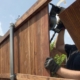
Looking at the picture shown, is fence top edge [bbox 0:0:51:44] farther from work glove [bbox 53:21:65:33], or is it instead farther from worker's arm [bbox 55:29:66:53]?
worker's arm [bbox 55:29:66:53]

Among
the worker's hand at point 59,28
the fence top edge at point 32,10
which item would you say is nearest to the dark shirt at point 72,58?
the worker's hand at point 59,28

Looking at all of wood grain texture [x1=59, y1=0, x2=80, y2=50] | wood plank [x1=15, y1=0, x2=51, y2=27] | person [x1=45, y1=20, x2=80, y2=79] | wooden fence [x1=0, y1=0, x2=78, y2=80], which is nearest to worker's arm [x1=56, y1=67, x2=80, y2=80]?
person [x1=45, y1=20, x2=80, y2=79]

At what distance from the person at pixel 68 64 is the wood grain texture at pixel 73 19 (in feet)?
0.98

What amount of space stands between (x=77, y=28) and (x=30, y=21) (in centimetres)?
63

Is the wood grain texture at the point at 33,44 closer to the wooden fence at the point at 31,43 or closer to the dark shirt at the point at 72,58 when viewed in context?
the wooden fence at the point at 31,43

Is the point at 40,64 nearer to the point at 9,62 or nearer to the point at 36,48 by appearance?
the point at 36,48

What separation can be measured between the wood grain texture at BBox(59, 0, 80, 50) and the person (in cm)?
30

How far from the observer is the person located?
2.04 m

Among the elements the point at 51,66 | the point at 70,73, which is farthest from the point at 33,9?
the point at 70,73

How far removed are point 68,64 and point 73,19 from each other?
665 mm

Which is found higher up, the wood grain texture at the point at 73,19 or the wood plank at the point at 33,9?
the wood plank at the point at 33,9

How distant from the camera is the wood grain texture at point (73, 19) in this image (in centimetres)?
185

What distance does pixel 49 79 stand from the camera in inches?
78.5

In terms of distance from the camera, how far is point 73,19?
6.24 feet
